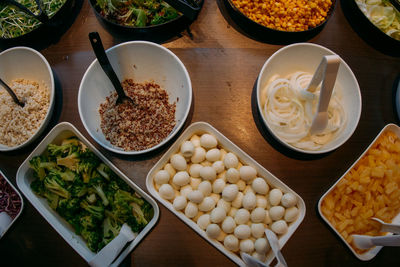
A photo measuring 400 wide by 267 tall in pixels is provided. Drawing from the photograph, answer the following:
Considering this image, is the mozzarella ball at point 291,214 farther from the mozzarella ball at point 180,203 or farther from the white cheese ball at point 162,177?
the white cheese ball at point 162,177

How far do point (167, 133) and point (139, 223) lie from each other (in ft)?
1.48

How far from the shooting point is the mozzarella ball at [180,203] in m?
1.20

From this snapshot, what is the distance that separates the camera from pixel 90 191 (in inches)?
51.2

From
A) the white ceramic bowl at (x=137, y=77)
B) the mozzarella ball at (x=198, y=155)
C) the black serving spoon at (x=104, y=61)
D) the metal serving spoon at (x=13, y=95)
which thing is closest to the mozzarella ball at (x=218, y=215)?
the mozzarella ball at (x=198, y=155)

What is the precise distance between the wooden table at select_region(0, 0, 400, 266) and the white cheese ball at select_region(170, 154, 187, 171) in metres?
0.10

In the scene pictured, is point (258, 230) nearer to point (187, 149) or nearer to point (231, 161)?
point (231, 161)

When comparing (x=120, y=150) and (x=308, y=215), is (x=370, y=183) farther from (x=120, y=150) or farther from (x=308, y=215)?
(x=120, y=150)

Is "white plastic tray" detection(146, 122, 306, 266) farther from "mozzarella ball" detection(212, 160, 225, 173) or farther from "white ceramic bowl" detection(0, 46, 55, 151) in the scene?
"white ceramic bowl" detection(0, 46, 55, 151)

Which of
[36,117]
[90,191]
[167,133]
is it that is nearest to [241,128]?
[167,133]

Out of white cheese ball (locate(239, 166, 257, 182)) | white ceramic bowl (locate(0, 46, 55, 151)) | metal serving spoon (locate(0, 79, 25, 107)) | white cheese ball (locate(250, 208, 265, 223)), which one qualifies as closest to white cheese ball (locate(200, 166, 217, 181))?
white cheese ball (locate(239, 166, 257, 182))

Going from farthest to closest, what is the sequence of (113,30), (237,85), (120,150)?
1. (113,30)
2. (237,85)
3. (120,150)

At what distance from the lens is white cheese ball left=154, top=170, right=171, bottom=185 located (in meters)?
1.23

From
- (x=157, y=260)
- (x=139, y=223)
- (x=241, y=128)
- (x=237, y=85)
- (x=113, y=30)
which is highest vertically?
(x=113, y=30)

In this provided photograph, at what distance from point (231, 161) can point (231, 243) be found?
1.17 feet
